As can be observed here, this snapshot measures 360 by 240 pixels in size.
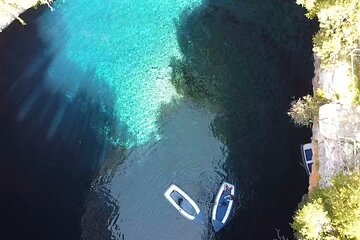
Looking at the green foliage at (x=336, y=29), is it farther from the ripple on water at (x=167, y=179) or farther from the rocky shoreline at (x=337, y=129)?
the ripple on water at (x=167, y=179)

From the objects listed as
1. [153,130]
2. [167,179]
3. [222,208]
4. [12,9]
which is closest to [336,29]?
[222,208]

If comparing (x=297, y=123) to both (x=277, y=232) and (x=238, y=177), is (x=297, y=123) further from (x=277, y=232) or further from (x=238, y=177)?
(x=277, y=232)

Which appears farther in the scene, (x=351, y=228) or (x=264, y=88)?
(x=264, y=88)

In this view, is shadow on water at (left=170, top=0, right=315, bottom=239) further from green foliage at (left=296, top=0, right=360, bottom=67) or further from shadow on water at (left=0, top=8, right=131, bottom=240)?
shadow on water at (left=0, top=8, right=131, bottom=240)

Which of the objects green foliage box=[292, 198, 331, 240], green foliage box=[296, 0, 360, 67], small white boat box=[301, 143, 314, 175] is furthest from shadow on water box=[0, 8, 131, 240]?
green foliage box=[296, 0, 360, 67]

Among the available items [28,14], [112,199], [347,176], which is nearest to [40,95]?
[28,14]

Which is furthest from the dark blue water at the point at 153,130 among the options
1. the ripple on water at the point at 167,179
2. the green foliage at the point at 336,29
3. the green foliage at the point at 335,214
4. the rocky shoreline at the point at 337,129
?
the green foliage at the point at 335,214

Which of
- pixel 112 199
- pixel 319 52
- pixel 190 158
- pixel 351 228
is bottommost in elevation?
pixel 351 228
